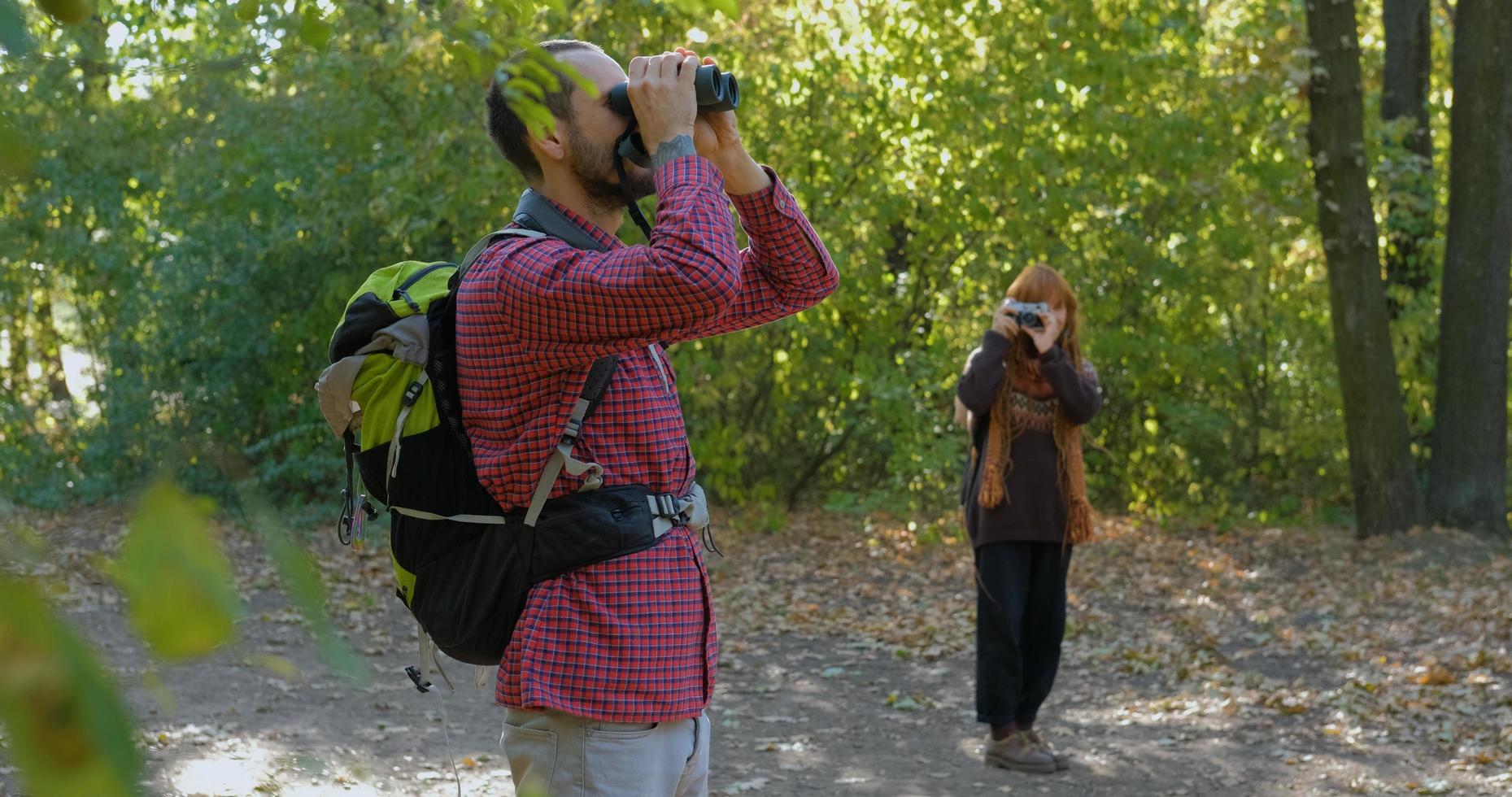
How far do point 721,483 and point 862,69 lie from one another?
12.5ft

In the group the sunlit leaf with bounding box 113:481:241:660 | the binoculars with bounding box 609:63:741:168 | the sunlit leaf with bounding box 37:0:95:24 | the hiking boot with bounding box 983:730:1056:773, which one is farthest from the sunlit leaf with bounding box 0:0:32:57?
the hiking boot with bounding box 983:730:1056:773

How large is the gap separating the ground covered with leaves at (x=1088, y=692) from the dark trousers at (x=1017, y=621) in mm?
363

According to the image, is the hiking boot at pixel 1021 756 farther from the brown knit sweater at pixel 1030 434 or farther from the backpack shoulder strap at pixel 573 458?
the backpack shoulder strap at pixel 573 458

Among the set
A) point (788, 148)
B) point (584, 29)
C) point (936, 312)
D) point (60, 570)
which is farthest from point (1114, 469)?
point (60, 570)

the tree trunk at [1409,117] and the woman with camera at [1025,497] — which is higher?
the tree trunk at [1409,117]

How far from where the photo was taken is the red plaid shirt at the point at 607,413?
215 centimetres

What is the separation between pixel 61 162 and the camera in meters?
12.9

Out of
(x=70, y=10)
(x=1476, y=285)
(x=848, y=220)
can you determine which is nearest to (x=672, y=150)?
(x=70, y=10)

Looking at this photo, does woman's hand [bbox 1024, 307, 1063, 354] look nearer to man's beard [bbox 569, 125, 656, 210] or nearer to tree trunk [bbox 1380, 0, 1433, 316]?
man's beard [bbox 569, 125, 656, 210]

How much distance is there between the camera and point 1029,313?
5.61m

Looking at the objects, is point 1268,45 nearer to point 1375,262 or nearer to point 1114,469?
point 1375,262

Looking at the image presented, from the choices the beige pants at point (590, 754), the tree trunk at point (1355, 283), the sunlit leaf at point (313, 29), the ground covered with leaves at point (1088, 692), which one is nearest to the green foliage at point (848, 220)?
the tree trunk at point (1355, 283)

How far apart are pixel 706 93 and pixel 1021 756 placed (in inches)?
158

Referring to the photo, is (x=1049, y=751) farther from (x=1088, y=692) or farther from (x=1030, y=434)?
(x=1088, y=692)
